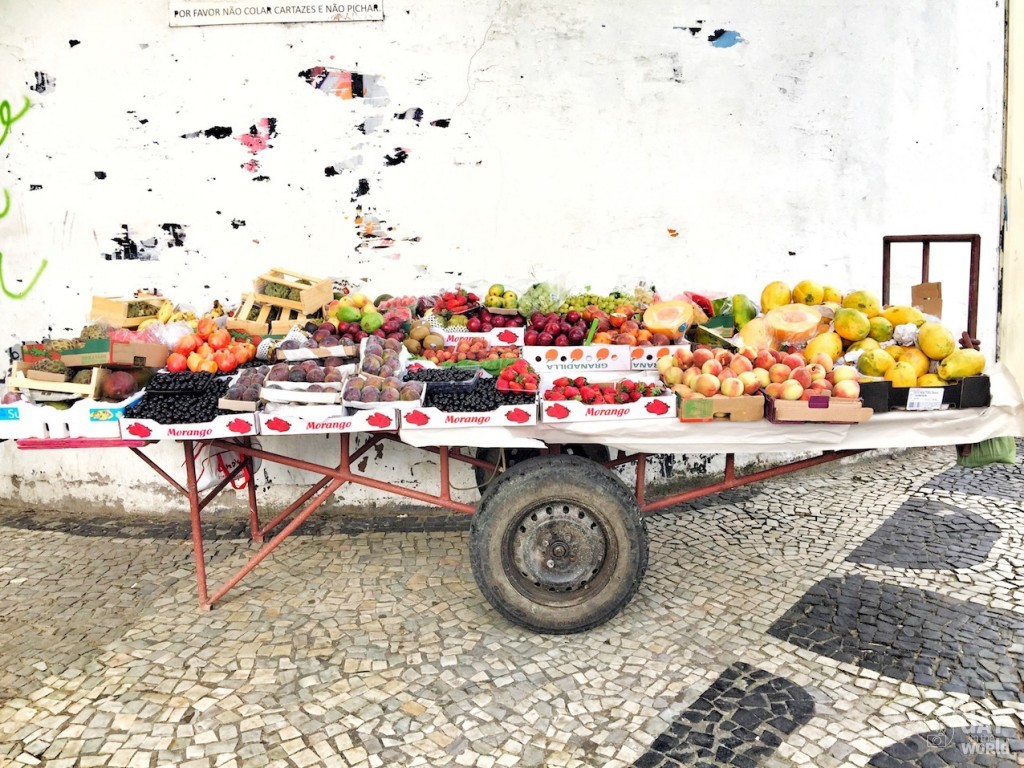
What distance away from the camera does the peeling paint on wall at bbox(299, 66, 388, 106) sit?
4699 millimetres

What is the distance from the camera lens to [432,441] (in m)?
3.17

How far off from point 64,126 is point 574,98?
3.51 meters

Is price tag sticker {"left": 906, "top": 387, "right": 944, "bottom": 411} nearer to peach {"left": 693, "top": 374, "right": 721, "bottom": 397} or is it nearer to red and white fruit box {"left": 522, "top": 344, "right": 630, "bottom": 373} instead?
peach {"left": 693, "top": 374, "right": 721, "bottom": 397}

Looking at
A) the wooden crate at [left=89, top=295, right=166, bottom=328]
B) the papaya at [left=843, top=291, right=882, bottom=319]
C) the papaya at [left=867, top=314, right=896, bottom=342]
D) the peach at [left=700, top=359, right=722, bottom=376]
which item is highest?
the wooden crate at [left=89, top=295, right=166, bottom=328]

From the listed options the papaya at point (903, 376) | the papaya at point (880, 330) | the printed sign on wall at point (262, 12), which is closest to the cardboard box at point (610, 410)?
the papaya at point (903, 376)

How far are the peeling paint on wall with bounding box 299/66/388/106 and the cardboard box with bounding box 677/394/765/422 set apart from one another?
125 inches

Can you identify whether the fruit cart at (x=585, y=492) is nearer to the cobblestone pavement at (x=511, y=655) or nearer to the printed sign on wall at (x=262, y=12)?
the cobblestone pavement at (x=511, y=655)

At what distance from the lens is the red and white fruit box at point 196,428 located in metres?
3.12

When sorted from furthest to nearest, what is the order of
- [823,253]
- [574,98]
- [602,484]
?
[823,253], [574,98], [602,484]

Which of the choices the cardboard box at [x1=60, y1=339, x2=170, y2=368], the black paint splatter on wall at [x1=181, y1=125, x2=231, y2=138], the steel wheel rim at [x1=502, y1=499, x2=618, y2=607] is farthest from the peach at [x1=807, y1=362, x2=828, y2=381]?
the black paint splatter on wall at [x1=181, y1=125, x2=231, y2=138]

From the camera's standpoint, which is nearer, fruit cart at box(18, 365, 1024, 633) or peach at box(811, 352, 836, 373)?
fruit cart at box(18, 365, 1024, 633)

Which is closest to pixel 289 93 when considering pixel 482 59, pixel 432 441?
pixel 482 59

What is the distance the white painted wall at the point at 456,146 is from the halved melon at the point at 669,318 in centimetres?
112

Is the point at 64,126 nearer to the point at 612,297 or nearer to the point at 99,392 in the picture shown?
the point at 99,392
